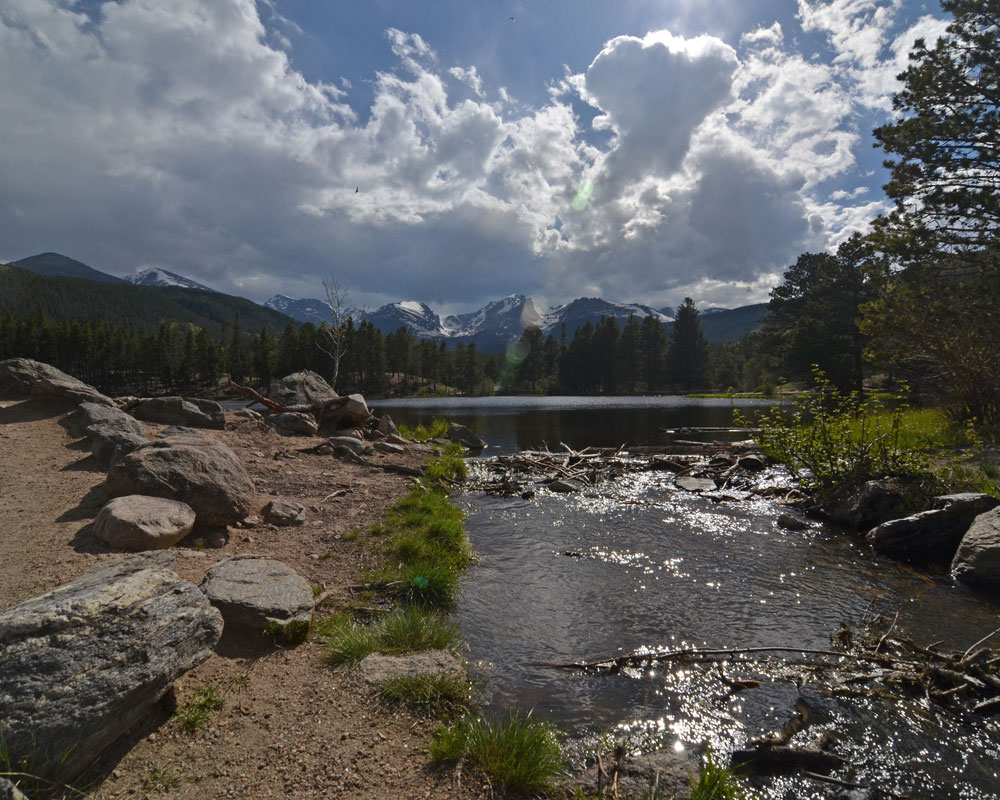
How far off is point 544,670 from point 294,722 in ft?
10.1

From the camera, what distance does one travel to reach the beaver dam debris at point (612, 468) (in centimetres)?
1794

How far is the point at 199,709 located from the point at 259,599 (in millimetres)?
1677

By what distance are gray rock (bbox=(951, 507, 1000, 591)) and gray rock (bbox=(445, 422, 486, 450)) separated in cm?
2289

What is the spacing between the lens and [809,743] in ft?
15.9

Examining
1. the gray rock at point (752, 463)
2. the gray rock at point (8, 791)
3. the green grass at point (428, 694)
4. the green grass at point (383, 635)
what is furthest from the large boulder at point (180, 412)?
the gray rock at point (752, 463)

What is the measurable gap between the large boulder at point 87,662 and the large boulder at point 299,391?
23687 millimetres

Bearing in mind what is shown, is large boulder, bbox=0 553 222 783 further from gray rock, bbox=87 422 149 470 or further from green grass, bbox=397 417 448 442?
green grass, bbox=397 417 448 442

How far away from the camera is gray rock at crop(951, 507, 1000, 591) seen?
8.52 m

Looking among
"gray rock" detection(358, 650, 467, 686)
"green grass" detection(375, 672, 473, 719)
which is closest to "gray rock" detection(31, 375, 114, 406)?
"gray rock" detection(358, 650, 467, 686)

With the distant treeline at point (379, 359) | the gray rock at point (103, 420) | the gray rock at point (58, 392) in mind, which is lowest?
the gray rock at point (103, 420)

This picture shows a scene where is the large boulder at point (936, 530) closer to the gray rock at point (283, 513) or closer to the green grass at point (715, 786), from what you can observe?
the green grass at point (715, 786)

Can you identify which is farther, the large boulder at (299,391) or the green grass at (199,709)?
the large boulder at (299,391)

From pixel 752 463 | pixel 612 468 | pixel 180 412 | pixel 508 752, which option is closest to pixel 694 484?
pixel 612 468

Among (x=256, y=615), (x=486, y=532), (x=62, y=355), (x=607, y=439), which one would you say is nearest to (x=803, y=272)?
(x=607, y=439)
